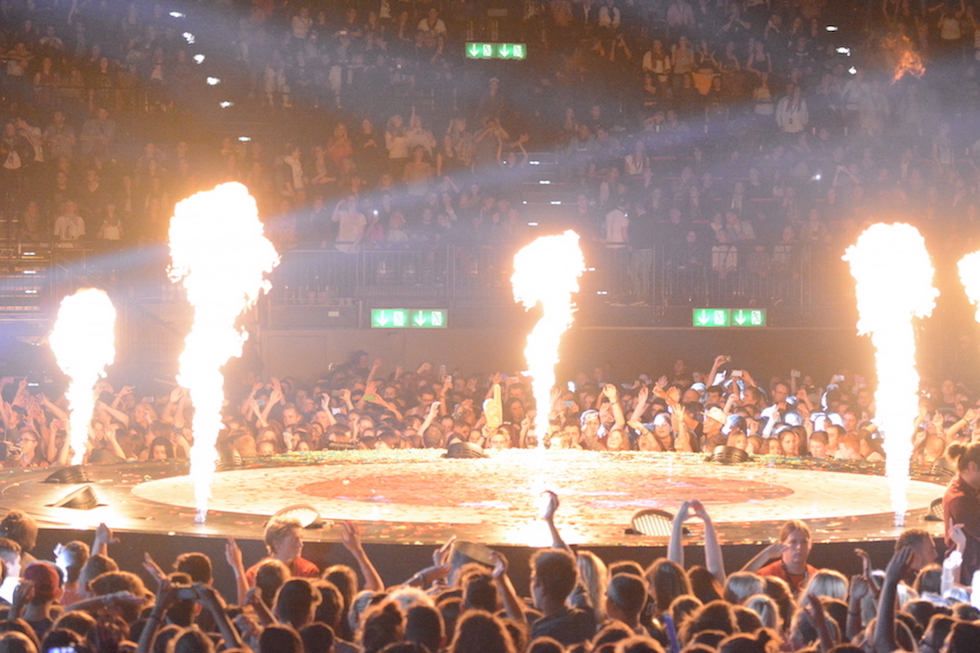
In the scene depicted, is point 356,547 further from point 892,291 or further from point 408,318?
point 892,291

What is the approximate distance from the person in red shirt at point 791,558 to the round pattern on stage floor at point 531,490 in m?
1.11

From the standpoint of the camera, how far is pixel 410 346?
2092 cm

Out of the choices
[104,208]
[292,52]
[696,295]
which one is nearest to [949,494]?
[696,295]

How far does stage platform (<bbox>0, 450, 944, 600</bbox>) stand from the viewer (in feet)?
27.0

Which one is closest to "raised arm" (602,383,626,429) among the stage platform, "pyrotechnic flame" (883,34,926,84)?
the stage platform

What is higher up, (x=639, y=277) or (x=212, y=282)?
(x=639, y=277)


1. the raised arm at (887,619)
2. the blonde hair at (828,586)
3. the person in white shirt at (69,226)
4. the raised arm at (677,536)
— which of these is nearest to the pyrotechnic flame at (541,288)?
the person in white shirt at (69,226)

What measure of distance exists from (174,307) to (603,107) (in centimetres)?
890

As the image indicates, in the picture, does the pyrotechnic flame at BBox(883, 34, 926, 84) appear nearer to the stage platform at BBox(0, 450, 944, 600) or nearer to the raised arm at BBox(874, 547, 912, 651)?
the stage platform at BBox(0, 450, 944, 600)

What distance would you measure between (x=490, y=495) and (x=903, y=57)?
17.3m

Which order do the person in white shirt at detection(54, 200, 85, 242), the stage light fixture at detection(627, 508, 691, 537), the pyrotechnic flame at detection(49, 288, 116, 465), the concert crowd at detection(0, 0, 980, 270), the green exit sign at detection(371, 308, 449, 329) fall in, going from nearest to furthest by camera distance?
1. the stage light fixture at detection(627, 508, 691, 537)
2. the pyrotechnic flame at detection(49, 288, 116, 465)
3. the person in white shirt at detection(54, 200, 85, 242)
4. the green exit sign at detection(371, 308, 449, 329)
5. the concert crowd at detection(0, 0, 980, 270)

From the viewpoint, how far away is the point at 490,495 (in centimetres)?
1080

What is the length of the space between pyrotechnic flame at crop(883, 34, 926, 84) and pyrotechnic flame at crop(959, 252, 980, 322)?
4984 millimetres

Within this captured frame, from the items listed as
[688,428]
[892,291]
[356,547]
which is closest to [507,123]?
[892,291]
